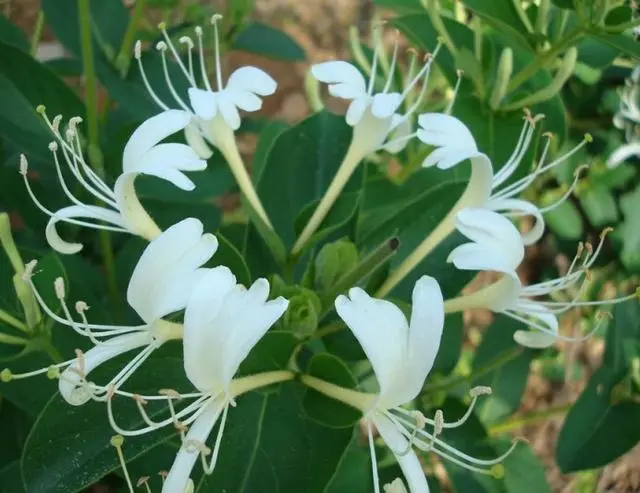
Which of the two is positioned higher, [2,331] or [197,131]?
[197,131]

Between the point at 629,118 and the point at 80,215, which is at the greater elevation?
the point at 80,215

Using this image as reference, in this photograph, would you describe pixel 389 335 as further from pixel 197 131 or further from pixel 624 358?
pixel 624 358

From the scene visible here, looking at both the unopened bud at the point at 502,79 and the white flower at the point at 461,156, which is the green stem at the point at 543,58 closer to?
the unopened bud at the point at 502,79

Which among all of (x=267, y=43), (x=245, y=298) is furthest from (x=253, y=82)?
(x=267, y=43)

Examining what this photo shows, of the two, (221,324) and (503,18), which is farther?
Result: (503,18)

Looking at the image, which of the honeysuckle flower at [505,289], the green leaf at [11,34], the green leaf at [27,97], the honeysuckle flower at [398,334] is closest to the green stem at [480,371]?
the honeysuckle flower at [505,289]

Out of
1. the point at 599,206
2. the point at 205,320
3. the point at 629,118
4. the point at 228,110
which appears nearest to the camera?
the point at 205,320

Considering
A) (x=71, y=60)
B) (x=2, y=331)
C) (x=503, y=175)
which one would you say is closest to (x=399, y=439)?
(x=503, y=175)

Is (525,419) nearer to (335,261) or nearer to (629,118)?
(629,118)
